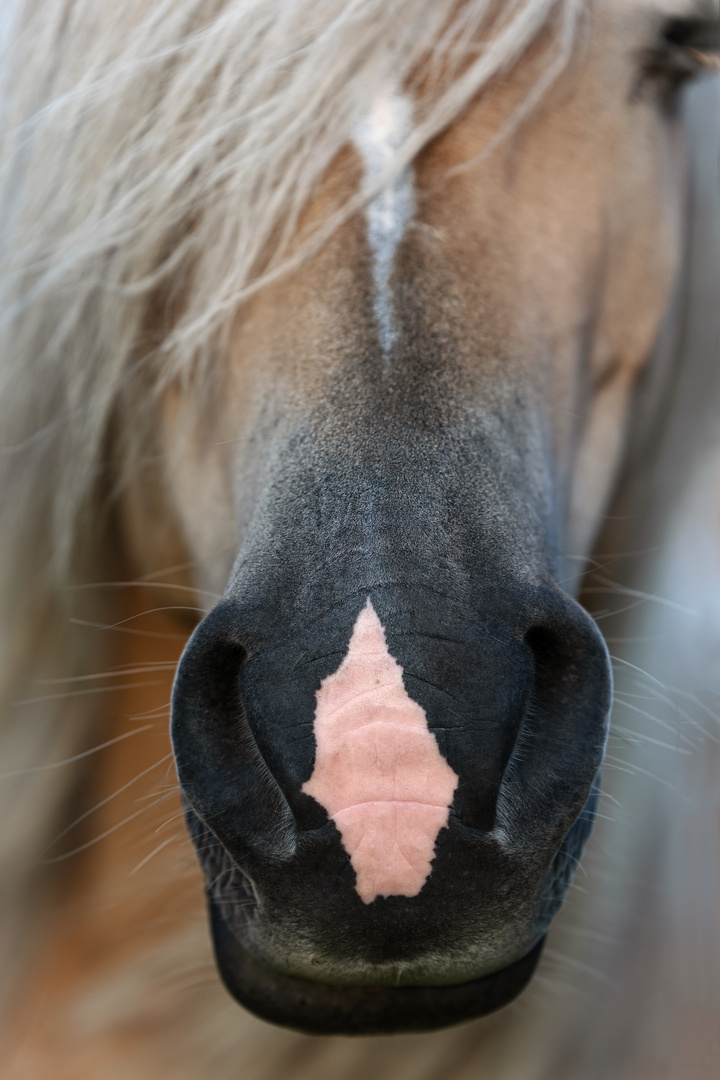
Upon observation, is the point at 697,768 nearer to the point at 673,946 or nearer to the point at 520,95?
the point at 673,946

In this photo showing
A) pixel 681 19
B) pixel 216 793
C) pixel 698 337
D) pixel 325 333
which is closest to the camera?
pixel 216 793

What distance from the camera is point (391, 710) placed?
1.57 ft

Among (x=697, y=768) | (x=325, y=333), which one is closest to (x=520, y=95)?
(x=325, y=333)

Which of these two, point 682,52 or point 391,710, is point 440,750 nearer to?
point 391,710

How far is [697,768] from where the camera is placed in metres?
0.99

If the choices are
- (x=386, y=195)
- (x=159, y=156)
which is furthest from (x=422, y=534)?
(x=159, y=156)

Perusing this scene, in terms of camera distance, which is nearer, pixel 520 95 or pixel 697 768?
pixel 520 95

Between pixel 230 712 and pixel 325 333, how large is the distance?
270mm

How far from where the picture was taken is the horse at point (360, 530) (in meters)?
0.50

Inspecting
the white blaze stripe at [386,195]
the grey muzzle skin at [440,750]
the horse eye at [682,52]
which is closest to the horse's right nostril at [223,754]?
the grey muzzle skin at [440,750]

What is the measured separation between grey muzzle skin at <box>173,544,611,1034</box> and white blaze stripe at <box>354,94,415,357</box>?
203mm

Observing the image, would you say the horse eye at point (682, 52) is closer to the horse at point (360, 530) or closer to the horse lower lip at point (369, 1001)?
the horse at point (360, 530)

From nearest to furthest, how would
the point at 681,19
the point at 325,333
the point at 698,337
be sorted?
the point at 325,333 < the point at 681,19 < the point at 698,337

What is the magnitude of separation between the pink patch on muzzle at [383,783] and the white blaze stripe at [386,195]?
0.25 metres
